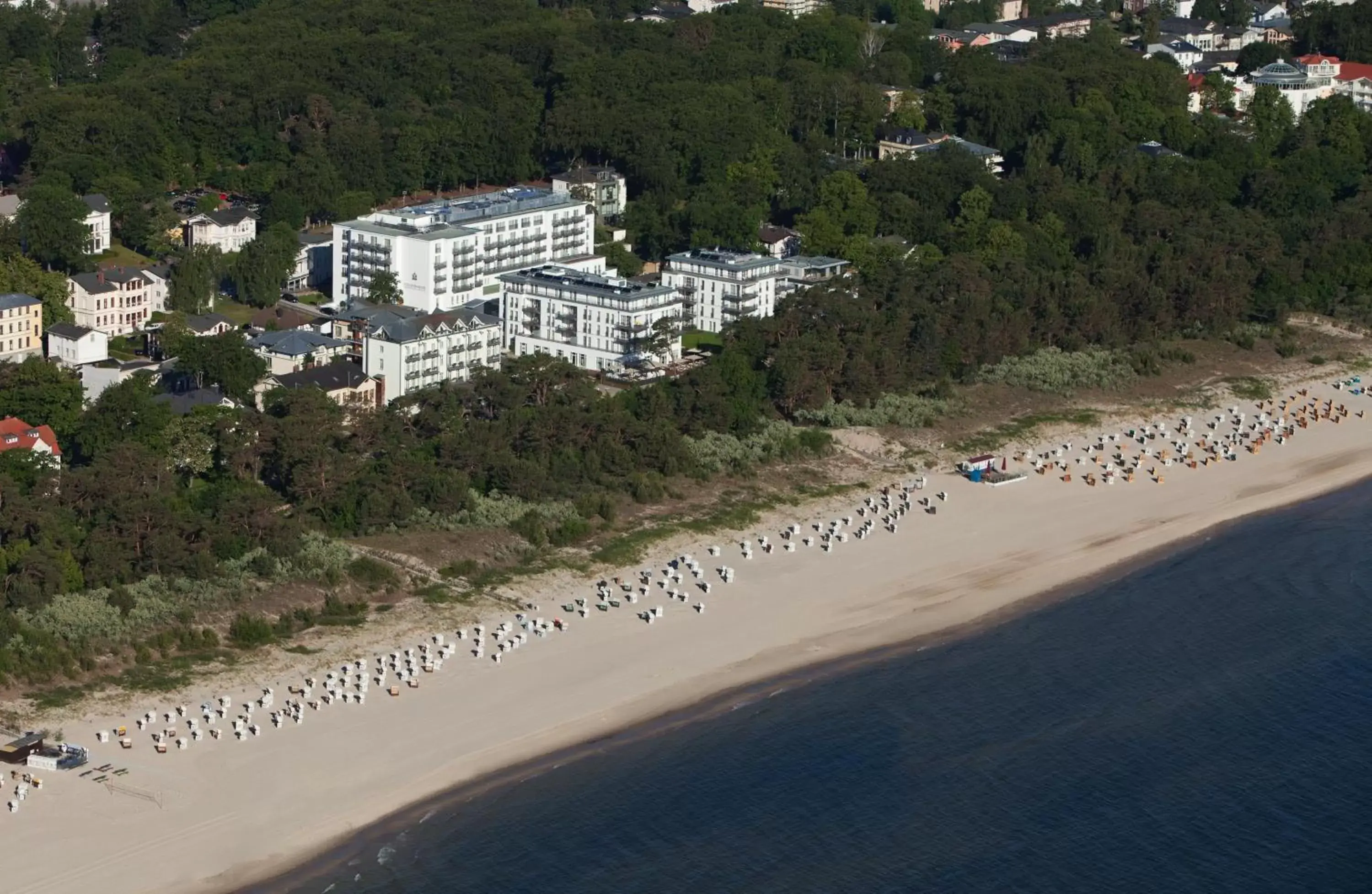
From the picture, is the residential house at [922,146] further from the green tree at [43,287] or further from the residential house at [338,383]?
the green tree at [43,287]

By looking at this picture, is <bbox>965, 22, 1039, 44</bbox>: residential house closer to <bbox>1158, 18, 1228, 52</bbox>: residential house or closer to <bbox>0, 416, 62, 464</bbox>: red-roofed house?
<bbox>1158, 18, 1228, 52</bbox>: residential house

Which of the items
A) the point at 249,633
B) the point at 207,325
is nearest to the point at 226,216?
the point at 207,325

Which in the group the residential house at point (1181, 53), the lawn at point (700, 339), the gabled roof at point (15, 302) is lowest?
the lawn at point (700, 339)

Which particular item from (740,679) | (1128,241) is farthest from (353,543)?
(1128,241)

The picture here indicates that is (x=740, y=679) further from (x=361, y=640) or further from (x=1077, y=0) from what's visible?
(x=1077, y=0)

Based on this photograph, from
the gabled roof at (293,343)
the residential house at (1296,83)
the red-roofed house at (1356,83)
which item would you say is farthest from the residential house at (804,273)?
the red-roofed house at (1356,83)

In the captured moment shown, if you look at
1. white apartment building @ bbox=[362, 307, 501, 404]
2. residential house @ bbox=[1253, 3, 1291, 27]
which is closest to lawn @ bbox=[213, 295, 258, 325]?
white apartment building @ bbox=[362, 307, 501, 404]

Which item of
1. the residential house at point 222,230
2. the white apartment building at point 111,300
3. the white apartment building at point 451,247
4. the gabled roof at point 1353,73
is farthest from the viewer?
the gabled roof at point 1353,73

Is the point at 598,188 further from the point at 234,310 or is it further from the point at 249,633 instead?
the point at 249,633
